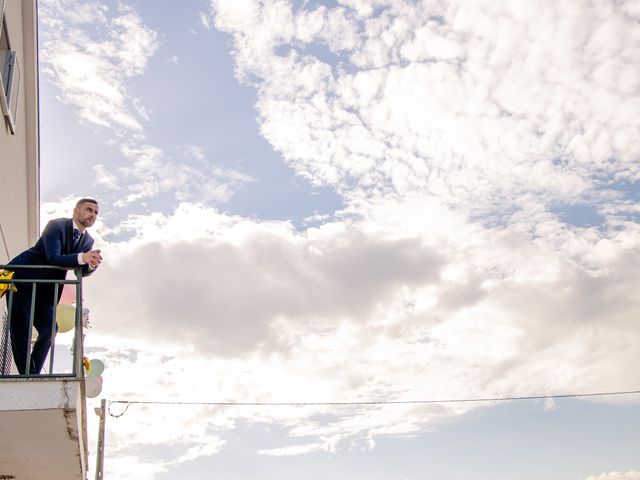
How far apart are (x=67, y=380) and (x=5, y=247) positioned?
4.57 m

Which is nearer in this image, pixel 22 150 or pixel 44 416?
pixel 44 416

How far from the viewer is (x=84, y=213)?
5.54m

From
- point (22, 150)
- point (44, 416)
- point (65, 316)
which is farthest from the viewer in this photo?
point (22, 150)

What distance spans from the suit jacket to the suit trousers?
0.12m

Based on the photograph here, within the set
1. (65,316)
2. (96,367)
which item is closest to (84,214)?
(65,316)

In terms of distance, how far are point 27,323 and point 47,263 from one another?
54 centimetres

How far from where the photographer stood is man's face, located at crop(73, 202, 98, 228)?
18.1 ft

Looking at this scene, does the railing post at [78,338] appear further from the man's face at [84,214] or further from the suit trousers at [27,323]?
the man's face at [84,214]

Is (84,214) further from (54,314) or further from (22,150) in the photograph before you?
(22,150)

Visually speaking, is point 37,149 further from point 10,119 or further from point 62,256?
point 62,256

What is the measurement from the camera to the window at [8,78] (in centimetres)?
825

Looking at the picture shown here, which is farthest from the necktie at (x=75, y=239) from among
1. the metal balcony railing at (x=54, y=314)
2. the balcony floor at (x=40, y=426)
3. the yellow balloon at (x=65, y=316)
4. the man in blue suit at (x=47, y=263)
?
the yellow balloon at (x=65, y=316)

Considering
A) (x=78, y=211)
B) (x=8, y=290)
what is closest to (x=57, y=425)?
(x=8, y=290)

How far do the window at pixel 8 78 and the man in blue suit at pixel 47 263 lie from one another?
3.52 meters
